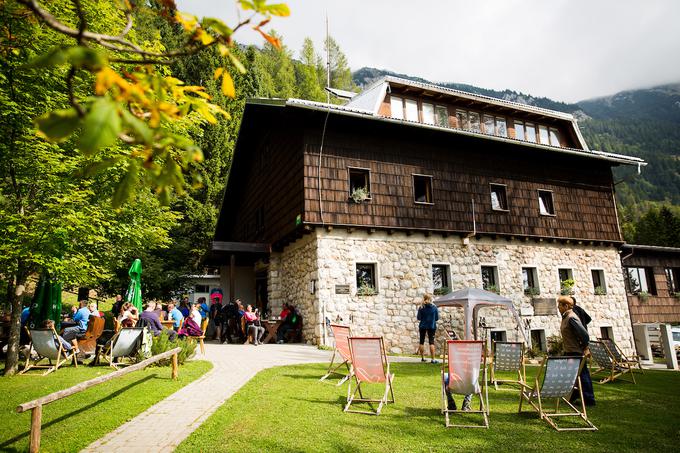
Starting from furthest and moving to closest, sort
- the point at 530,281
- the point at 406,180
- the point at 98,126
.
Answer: the point at 530,281 → the point at 406,180 → the point at 98,126

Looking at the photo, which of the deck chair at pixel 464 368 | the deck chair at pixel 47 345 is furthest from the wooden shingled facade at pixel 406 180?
the deck chair at pixel 464 368

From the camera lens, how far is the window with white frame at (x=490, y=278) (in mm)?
15203

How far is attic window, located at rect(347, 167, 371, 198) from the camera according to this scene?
14.0 meters

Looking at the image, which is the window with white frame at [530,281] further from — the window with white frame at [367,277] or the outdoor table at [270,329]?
the outdoor table at [270,329]

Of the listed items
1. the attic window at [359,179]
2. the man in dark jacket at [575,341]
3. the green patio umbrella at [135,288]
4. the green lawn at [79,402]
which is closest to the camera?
the green lawn at [79,402]

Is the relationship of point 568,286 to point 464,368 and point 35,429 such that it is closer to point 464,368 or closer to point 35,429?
point 464,368

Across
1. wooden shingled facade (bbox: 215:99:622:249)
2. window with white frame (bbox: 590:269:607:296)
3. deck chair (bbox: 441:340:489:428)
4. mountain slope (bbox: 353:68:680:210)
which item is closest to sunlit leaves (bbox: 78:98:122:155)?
deck chair (bbox: 441:340:489:428)

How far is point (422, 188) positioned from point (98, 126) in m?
14.4

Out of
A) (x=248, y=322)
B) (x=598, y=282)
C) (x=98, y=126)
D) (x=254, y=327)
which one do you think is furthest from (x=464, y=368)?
(x=598, y=282)

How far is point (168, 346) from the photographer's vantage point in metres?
8.19

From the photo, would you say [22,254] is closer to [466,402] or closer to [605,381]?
[466,402]

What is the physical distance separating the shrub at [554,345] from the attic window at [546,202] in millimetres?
4939

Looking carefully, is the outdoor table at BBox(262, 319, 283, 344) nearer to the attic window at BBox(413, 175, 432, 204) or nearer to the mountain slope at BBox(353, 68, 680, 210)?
the attic window at BBox(413, 175, 432, 204)

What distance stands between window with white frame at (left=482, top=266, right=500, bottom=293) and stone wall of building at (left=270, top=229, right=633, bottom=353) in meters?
0.15
